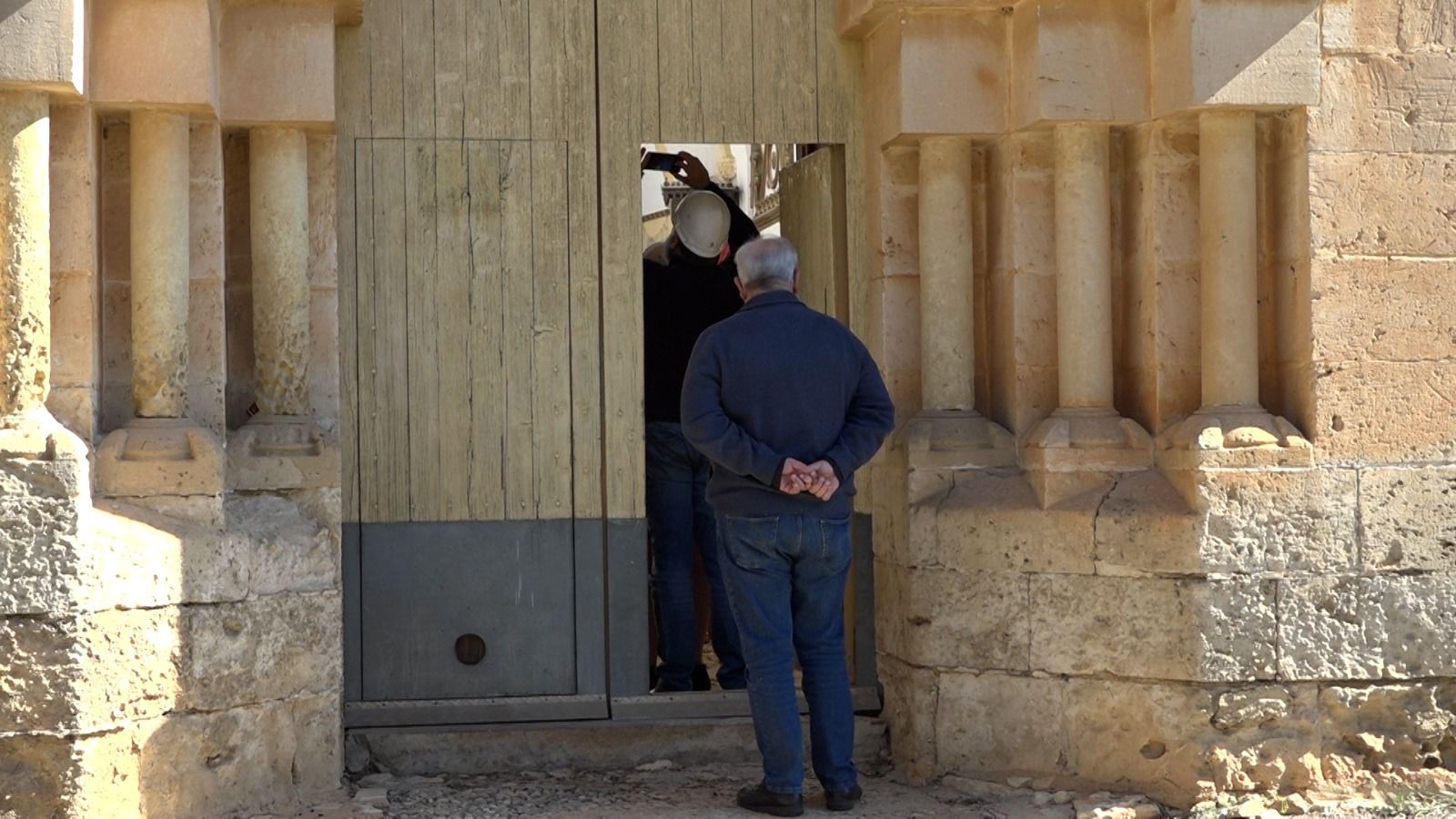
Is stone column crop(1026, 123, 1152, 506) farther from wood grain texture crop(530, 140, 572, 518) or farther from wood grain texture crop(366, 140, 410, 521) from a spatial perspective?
wood grain texture crop(366, 140, 410, 521)

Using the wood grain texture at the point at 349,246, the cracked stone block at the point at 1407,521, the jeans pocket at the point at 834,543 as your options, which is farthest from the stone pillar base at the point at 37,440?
the cracked stone block at the point at 1407,521

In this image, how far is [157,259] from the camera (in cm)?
488

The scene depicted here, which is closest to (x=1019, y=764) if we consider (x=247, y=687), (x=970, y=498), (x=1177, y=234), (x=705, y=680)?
(x=970, y=498)

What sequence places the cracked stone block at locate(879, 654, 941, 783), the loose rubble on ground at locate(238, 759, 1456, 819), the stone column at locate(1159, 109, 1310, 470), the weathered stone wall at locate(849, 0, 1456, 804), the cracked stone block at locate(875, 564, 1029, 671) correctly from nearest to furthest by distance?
the loose rubble on ground at locate(238, 759, 1456, 819) < the weathered stone wall at locate(849, 0, 1456, 804) < the stone column at locate(1159, 109, 1310, 470) < the cracked stone block at locate(875, 564, 1029, 671) < the cracked stone block at locate(879, 654, 941, 783)

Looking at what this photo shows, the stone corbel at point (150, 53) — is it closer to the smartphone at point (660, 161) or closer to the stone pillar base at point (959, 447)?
the smartphone at point (660, 161)

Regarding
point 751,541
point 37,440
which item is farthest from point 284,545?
point 751,541

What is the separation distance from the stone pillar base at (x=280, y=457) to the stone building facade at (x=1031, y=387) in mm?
10

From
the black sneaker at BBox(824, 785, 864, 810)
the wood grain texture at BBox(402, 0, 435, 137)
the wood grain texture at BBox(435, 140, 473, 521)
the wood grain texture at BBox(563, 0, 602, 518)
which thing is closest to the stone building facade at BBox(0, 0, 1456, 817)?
the wood grain texture at BBox(402, 0, 435, 137)

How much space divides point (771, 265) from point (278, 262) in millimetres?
1468

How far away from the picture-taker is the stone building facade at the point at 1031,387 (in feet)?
15.6

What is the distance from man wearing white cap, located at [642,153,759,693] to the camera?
6051 mm

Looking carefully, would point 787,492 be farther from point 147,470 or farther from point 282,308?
point 147,470

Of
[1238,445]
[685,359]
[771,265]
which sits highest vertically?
[771,265]

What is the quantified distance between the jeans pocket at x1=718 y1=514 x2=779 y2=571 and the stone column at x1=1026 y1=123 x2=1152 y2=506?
100cm
